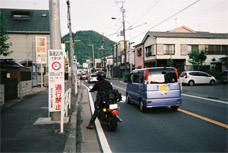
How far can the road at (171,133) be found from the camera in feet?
13.0

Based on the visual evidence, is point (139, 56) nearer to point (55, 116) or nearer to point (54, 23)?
point (54, 23)

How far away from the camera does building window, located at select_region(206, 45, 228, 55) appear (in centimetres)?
3211

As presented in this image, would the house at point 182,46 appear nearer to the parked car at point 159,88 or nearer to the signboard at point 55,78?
the parked car at point 159,88

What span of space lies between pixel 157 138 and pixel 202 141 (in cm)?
100

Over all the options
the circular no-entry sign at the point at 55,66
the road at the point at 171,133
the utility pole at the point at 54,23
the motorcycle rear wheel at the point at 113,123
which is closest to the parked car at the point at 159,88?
the road at the point at 171,133

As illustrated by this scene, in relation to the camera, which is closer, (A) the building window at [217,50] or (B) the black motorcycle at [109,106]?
(B) the black motorcycle at [109,106]

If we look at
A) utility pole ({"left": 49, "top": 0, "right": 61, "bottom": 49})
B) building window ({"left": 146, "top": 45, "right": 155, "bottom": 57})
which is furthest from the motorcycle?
building window ({"left": 146, "top": 45, "right": 155, "bottom": 57})

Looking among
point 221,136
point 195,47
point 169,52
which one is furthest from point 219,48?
point 221,136

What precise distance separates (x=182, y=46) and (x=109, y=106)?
96.3 ft

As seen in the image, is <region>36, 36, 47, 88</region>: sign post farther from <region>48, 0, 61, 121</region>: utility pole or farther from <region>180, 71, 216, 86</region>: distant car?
<region>180, 71, 216, 86</region>: distant car

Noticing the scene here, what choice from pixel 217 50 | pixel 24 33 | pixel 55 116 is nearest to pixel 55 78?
pixel 55 116

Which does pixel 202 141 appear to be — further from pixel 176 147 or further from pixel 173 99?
pixel 173 99

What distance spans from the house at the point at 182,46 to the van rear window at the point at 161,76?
78.7 ft

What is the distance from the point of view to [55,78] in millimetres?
5531
